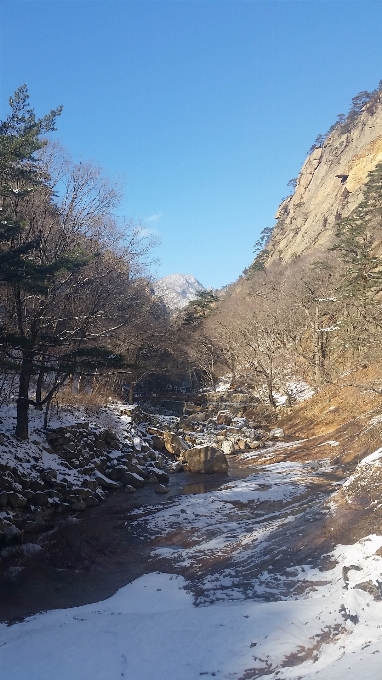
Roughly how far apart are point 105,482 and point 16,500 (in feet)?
12.6

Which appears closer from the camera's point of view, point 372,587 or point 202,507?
point 372,587

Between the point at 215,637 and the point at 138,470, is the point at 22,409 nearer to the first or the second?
the point at 138,470

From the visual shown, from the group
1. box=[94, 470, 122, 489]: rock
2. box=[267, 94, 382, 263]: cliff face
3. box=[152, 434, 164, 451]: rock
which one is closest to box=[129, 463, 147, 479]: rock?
box=[94, 470, 122, 489]: rock

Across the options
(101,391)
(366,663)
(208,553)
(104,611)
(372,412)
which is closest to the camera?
(366,663)

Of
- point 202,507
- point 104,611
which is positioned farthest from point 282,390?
point 104,611

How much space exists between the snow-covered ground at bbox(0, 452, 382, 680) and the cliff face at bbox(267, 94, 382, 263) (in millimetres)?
58073

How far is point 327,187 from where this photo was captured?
81.1m

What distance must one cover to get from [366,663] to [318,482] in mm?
10413

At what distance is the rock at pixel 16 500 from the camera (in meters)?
12.0

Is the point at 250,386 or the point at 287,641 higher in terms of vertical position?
the point at 250,386

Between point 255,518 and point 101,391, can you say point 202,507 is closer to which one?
point 255,518

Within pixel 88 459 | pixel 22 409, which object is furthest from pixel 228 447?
pixel 22 409

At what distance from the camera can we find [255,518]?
11703 mm

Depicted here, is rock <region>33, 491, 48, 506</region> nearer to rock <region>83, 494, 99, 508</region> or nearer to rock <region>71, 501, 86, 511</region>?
rock <region>71, 501, 86, 511</region>
